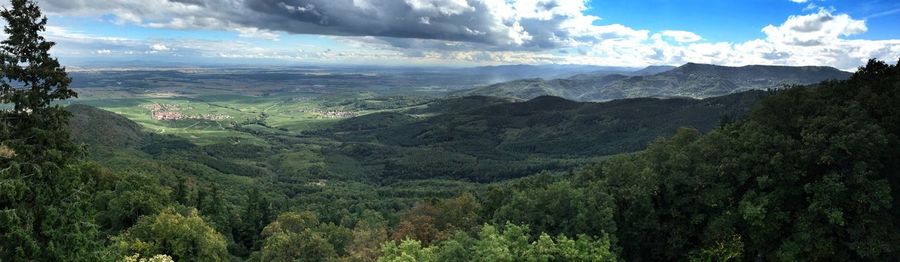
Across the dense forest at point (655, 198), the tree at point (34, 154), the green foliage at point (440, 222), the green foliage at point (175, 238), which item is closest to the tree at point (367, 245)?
the dense forest at point (655, 198)

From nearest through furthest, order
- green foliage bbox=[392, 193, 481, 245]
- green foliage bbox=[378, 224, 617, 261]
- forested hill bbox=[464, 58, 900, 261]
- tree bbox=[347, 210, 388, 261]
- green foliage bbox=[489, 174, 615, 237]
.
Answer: forested hill bbox=[464, 58, 900, 261] → green foliage bbox=[378, 224, 617, 261] → green foliage bbox=[489, 174, 615, 237] → tree bbox=[347, 210, 388, 261] → green foliage bbox=[392, 193, 481, 245]

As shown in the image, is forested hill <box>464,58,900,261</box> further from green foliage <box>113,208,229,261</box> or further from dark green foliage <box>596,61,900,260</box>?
green foliage <box>113,208,229,261</box>

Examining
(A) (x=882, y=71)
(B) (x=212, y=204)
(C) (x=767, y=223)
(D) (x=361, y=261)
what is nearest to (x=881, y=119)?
(A) (x=882, y=71)

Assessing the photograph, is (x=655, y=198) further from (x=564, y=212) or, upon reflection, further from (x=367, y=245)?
(x=367, y=245)

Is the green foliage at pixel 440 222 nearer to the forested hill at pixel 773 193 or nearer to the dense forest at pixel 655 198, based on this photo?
the dense forest at pixel 655 198

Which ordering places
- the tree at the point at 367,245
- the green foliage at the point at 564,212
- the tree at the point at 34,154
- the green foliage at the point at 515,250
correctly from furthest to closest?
1. the tree at the point at 367,245
2. the green foliage at the point at 564,212
3. the green foliage at the point at 515,250
4. the tree at the point at 34,154

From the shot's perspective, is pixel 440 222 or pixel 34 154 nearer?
pixel 34 154

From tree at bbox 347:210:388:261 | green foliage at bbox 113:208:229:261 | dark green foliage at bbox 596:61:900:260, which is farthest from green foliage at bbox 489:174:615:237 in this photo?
green foliage at bbox 113:208:229:261

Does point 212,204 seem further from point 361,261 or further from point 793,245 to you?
point 793,245

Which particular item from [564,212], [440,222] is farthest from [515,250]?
[440,222]
